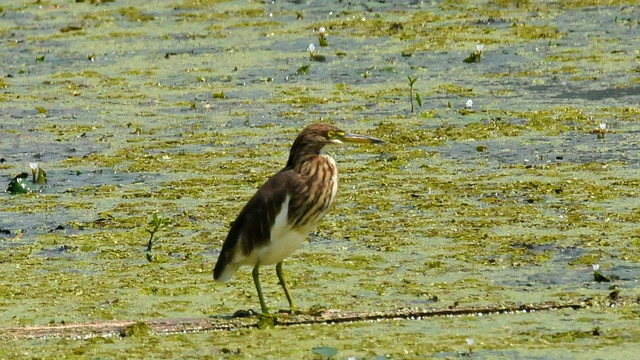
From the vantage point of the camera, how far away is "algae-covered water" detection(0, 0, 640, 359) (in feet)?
19.9

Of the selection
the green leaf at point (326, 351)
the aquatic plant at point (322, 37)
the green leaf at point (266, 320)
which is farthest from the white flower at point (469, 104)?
the green leaf at point (326, 351)

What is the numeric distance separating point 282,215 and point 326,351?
0.82 metres

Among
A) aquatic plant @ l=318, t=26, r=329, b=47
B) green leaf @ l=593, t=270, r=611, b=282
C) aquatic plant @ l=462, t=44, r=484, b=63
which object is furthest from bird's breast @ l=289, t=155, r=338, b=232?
aquatic plant @ l=318, t=26, r=329, b=47

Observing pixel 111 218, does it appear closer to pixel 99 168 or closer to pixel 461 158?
pixel 99 168

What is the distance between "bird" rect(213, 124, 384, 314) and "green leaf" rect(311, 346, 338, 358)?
544mm

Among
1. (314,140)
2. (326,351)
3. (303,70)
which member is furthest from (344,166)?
(326,351)

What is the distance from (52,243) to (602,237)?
2992 mm

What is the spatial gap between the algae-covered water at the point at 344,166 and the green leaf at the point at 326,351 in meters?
0.03

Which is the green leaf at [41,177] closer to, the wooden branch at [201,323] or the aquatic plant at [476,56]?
the wooden branch at [201,323]

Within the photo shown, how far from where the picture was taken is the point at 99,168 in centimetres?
980

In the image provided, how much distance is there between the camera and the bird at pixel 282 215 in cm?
618

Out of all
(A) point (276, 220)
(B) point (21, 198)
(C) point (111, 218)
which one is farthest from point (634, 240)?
(B) point (21, 198)

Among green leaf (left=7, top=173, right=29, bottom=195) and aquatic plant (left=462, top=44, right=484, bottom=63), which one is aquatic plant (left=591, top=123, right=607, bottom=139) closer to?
aquatic plant (left=462, top=44, right=484, bottom=63)

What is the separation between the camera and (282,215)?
20.3 ft
